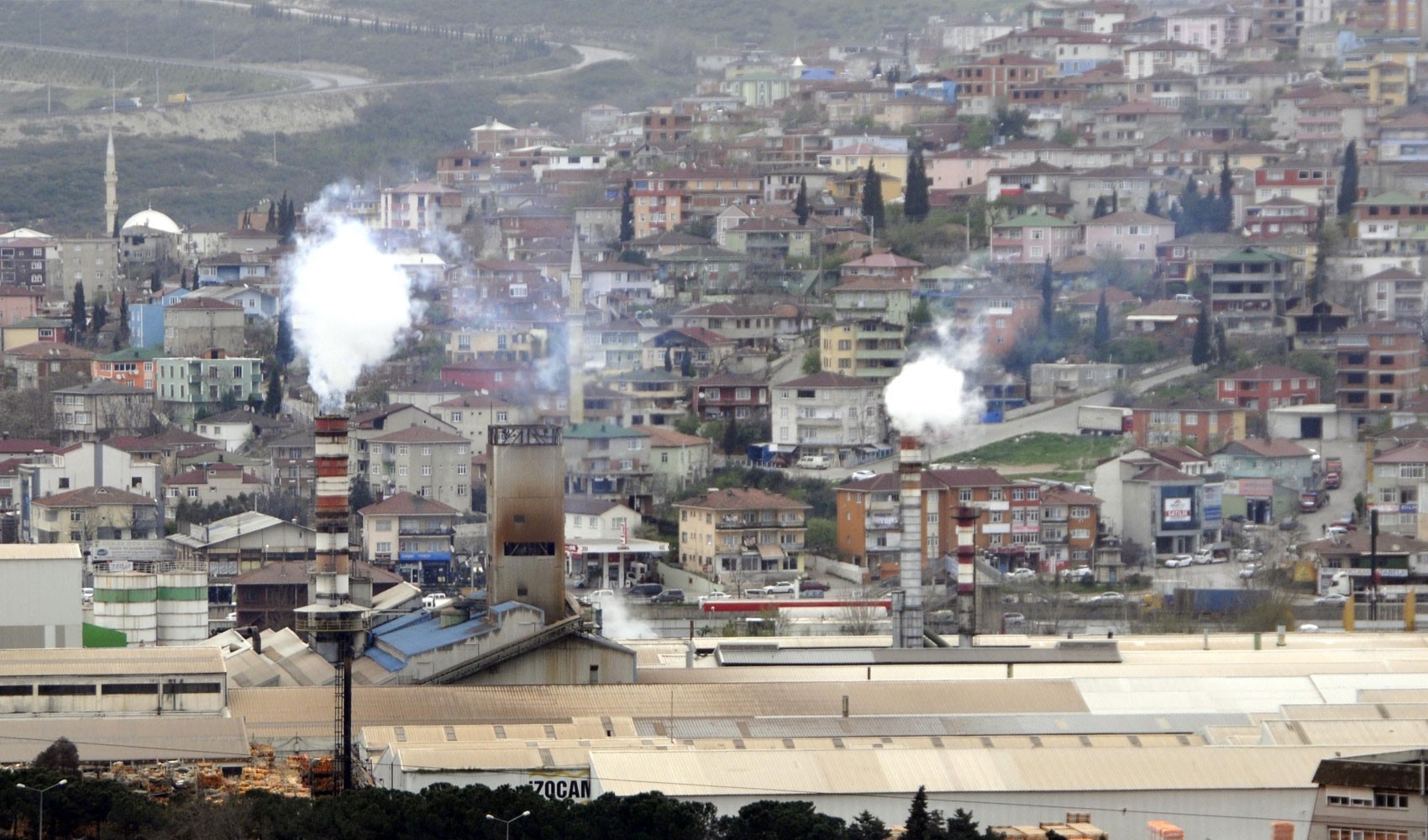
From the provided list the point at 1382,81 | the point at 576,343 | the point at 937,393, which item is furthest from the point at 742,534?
the point at 1382,81

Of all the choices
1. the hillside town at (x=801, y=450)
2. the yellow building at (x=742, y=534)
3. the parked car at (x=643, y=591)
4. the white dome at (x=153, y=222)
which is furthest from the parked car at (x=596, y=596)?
the white dome at (x=153, y=222)

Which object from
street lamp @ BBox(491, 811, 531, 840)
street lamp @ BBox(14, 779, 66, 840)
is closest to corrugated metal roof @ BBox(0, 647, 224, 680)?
street lamp @ BBox(14, 779, 66, 840)

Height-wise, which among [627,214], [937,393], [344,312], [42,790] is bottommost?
[42,790]

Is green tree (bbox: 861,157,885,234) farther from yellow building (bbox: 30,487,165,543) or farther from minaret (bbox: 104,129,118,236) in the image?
yellow building (bbox: 30,487,165,543)

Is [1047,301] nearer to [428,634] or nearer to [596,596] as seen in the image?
[596,596]

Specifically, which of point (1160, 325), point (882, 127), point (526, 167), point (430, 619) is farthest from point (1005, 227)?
point (430, 619)

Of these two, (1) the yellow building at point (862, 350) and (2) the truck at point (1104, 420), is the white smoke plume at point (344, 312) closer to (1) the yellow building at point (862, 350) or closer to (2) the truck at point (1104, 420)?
(1) the yellow building at point (862, 350)
